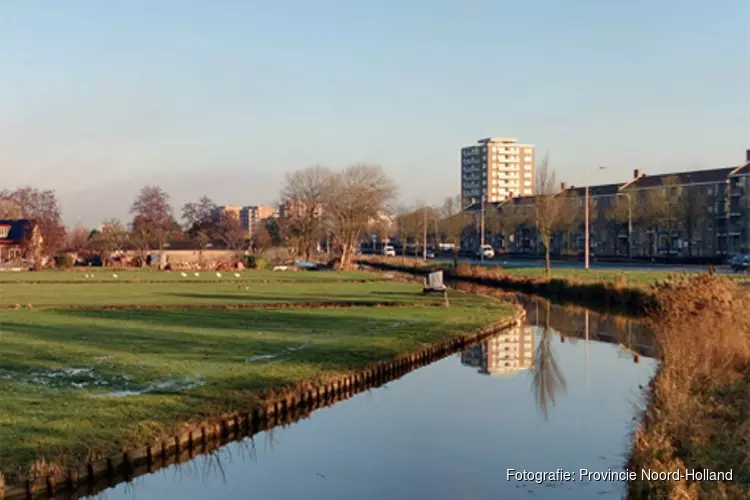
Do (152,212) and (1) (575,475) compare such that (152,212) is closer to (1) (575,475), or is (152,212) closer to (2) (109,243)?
(2) (109,243)

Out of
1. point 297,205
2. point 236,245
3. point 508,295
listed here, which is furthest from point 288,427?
point 236,245

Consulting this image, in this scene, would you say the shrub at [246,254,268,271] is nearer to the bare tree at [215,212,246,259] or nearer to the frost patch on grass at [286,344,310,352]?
the bare tree at [215,212,246,259]

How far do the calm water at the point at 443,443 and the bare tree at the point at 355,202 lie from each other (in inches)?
2487

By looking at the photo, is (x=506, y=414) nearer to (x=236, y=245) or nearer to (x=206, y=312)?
(x=206, y=312)

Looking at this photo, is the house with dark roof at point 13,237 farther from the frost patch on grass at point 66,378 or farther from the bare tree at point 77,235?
the frost patch on grass at point 66,378

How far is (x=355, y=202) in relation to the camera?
A: 8688 centimetres

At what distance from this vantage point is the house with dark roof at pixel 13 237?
85438 mm

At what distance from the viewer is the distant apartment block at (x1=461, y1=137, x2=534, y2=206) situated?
186750 mm

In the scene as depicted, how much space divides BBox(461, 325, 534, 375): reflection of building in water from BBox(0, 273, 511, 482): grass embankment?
109 centimetres

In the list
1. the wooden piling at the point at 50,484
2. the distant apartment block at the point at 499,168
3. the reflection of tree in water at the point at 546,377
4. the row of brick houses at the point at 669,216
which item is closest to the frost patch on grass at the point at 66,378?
the wooden piling at the point at 50,484

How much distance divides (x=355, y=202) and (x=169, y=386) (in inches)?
2841

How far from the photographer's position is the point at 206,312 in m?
31.0

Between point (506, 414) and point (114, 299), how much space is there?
26.3 metres

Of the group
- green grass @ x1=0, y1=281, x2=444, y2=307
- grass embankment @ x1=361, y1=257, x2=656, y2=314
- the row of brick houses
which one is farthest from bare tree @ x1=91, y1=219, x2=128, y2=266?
the row of brick houses
